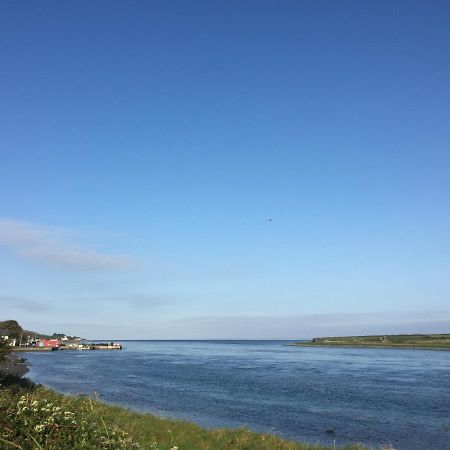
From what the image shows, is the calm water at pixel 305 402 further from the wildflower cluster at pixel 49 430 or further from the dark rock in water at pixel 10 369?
the wildflower cluster at pixel 49 430

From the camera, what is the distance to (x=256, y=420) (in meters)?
38.2

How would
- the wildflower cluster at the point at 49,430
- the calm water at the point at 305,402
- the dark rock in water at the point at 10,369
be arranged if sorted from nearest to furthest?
the wildflower cluster at the point at 49,430 < the dark rock in water at the point at 10,369 < the calm water at the point at 305,402

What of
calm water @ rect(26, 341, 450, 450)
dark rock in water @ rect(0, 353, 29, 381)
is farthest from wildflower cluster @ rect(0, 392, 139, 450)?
calm water @ rect(26, 341, 450, 450)

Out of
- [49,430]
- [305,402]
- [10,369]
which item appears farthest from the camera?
[10,369]

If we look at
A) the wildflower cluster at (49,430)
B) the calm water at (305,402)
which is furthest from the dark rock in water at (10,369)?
the wildflower cluster at (49,430)

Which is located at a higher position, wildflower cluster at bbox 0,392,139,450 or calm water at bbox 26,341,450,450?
wildflower cluster at bbox 0,392,139,450

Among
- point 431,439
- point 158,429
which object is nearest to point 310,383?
point 431,439

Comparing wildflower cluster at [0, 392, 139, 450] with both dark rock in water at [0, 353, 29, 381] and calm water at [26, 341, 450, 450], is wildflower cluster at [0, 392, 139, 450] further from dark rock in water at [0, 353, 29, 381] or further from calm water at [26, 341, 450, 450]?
calm water at [26, 341, 450, 450]

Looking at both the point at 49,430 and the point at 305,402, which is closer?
the point at 49,430

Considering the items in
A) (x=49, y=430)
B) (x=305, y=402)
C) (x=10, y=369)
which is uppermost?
(x=49, y=430)

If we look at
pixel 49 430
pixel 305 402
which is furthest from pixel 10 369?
pixel 49 430

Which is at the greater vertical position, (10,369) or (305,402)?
(10,369)

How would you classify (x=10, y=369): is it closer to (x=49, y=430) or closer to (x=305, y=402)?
(x=305, y=402)

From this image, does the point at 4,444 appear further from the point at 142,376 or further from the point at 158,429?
the point at 142,376
